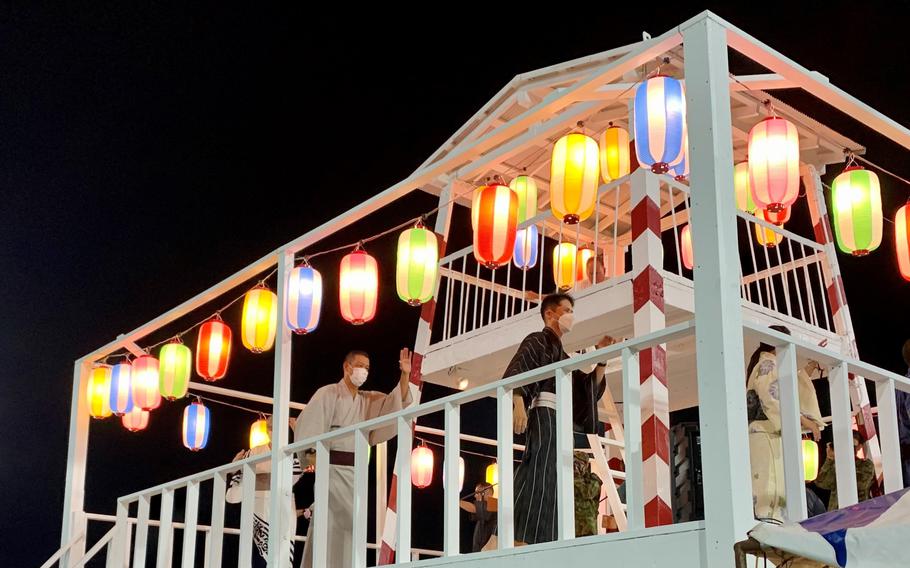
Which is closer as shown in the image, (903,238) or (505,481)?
→ (505,481)

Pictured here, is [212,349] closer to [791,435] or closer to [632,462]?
[632,462]

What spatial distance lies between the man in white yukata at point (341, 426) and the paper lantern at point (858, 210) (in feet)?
11.7

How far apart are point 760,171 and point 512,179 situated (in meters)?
3.53

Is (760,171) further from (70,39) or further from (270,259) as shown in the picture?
(70,39)

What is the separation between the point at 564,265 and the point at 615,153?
187 cm

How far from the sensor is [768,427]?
535 centimetres

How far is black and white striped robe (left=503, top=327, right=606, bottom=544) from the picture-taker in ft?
18.8

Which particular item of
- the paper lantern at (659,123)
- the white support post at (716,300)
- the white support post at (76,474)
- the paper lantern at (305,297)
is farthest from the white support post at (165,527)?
the white support post at (716,300)

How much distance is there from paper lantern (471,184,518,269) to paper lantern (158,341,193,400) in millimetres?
3905

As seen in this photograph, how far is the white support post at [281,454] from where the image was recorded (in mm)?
6566

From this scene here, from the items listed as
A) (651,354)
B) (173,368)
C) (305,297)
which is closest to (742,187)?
(651,354)

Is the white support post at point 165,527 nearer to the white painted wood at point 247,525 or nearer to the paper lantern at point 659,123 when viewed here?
the white painted wood at point 247,525

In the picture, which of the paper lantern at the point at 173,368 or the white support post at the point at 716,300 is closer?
the white support post at the point at 716,300

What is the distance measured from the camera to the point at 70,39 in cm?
1365
